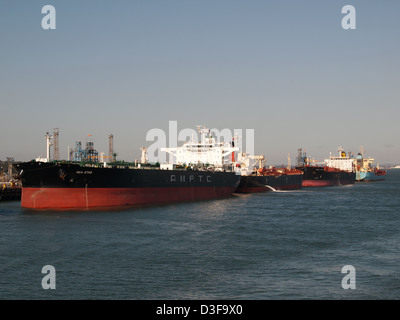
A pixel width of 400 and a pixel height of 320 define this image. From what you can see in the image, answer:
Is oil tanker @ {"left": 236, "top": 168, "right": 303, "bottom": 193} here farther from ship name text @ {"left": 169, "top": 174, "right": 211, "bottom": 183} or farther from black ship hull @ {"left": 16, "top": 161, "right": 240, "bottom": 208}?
black ship hull @ {"left": 16, "top": 161, "right": 240, "bottom": 208}

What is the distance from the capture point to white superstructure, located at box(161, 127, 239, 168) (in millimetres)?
59469

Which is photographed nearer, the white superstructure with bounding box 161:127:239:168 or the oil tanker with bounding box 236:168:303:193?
the white superstructure with bounding box 161:127:239:168

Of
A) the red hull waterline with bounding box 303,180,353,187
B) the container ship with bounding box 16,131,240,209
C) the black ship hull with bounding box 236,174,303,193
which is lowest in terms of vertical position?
the red hull waterline with bounding box 303,180,353,187

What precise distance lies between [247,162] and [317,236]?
47311mm

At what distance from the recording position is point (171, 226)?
28.7 metres

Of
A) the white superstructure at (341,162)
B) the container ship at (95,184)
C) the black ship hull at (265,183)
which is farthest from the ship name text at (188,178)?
the white superstructure at (341,162)

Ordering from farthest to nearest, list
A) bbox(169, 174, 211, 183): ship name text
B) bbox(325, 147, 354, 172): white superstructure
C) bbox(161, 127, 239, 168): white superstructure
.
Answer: bbox(325, 147, 354, 172): white superstructure → bbox(161, 127, 239, 168): white superstructure → bbox(169, 174, 211, 183): ship name text

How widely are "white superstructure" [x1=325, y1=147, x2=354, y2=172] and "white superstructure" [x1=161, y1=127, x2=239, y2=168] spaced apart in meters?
74.2

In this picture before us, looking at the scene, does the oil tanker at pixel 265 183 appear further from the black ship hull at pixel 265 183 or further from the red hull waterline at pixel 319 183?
the red hull waterline at pixel 319 183

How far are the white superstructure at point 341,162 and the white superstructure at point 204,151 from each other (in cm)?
7423

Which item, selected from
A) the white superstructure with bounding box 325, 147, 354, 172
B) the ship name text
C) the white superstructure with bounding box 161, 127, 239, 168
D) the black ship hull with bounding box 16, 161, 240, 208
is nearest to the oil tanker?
the white superstructure with bounding box 161, 127, 239, 168
